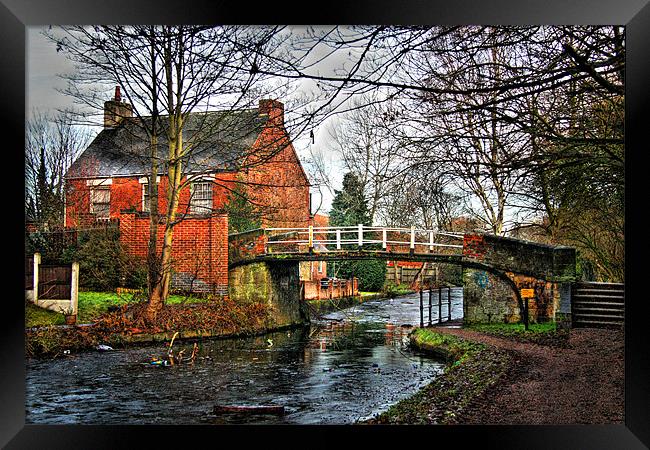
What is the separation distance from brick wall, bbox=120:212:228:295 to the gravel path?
4.36 meters

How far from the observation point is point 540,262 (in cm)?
914

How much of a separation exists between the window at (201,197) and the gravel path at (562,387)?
4590 mm

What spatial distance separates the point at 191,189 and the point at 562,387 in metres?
5.58

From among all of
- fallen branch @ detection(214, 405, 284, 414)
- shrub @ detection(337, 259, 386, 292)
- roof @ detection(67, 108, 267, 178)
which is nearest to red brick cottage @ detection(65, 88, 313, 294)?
roof @ detection(67, 108, 267, 178)

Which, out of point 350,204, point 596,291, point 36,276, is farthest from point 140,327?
point 596,291

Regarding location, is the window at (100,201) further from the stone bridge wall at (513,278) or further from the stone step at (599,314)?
the stone step at (599,314)

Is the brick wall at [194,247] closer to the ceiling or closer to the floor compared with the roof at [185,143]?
closer to the floor

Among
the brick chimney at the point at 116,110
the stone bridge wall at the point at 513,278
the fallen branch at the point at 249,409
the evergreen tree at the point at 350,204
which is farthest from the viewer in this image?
the stone bridge wall at the point at 513,278

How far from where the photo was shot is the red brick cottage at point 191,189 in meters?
8.52

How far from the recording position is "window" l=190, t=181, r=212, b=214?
9.20 meters

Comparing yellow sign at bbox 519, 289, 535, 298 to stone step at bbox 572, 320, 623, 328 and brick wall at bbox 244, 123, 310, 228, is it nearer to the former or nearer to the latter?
stone step at bbox 572, 320, 623, 328

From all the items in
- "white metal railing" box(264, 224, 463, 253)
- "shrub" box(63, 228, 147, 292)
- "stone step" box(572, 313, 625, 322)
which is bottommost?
"stone step" box(572, 313, 625, 322)

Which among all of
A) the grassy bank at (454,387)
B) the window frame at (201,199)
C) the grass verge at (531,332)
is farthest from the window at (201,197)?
the grass verge at (531,332)
